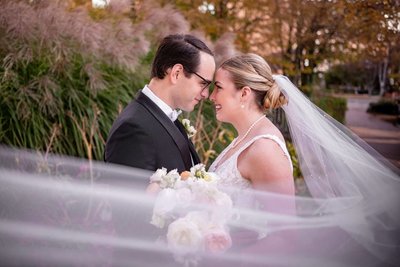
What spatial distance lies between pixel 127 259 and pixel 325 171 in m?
1.23

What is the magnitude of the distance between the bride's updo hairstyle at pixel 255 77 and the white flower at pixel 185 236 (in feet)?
3.24

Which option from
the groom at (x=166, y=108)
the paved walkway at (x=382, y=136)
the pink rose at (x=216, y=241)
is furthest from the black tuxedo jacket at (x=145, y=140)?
the paved walkway at (x=382, y=136)

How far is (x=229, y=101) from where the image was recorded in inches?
106

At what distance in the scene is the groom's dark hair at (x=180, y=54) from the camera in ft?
8.47

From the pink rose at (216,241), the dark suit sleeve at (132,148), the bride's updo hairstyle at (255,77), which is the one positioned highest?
the bride's updo hairstyle at (255,77)

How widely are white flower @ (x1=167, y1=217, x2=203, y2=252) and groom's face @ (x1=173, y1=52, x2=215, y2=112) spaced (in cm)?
86

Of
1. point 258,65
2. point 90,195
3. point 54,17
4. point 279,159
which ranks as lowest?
point 90,195

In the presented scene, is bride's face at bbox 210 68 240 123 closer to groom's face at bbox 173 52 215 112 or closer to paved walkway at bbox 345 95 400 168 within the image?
groom's face at bbox 173 52 215 112

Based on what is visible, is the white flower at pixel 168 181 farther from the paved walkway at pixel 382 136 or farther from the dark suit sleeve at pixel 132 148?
the paved walkway at pixel 382 136

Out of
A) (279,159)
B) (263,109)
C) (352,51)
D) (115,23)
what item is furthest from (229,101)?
(352,51)

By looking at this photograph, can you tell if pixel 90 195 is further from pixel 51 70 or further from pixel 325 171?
pixel 325 171

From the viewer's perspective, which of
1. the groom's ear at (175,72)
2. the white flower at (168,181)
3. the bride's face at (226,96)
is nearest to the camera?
the white flower at (168,181)

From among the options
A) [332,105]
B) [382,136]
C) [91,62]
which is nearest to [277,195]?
[91,62]

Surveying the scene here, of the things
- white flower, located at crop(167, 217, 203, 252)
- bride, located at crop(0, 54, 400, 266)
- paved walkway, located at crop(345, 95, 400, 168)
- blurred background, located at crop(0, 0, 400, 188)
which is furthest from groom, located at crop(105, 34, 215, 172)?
paved walkway, located at crop(345, 95, 400, 168)
